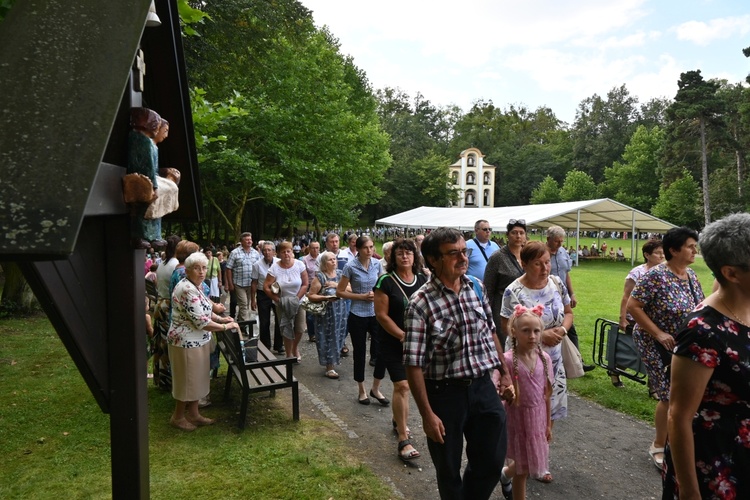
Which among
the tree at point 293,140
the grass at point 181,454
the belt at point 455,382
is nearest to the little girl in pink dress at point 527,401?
the belt at point 455,382

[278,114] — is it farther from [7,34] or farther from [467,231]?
[7,34]

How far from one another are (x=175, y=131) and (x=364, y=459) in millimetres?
3141

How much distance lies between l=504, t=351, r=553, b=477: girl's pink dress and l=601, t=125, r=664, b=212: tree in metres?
61.4

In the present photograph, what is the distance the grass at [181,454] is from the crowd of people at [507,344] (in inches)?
19.6

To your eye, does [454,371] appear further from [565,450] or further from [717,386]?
[565,450]

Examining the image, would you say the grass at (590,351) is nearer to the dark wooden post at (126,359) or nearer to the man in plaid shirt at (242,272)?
the dark wooden post at (126,359)

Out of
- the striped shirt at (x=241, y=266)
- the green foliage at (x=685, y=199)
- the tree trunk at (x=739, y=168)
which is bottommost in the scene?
the striped shirt at (x=241, y=266)

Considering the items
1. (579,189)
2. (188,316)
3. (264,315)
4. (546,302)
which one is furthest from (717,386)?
(579,189)

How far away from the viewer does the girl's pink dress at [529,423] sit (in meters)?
3.33

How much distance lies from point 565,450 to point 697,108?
44.6 metres

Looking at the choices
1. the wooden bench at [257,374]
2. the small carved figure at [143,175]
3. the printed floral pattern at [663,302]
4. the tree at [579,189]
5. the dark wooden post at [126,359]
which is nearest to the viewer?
the small carved figure at [143,175]

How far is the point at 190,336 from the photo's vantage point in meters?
4.78

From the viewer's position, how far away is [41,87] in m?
1.17

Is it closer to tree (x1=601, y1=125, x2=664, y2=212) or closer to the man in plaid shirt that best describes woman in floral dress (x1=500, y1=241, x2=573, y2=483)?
the man in plaid shirt
